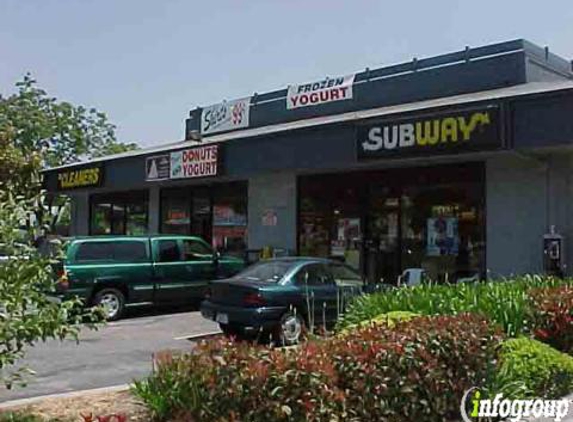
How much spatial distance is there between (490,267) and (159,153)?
10477 millimetres

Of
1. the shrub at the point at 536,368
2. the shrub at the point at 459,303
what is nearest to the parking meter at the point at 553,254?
the shrub at the point at 459,303

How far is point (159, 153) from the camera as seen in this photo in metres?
21.6

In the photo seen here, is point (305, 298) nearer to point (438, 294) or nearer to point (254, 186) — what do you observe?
point (438, 294)

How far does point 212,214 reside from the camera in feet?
74.9

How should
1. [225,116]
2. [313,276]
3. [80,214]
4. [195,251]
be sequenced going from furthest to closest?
[80,214] → [225,116] → [195,251] → [313,276]

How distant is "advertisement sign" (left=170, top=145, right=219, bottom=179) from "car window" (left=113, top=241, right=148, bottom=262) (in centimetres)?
334

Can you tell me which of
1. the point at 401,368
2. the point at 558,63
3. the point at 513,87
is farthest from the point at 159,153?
the point at 401,368

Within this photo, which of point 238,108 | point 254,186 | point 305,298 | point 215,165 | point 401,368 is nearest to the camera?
point 401,368

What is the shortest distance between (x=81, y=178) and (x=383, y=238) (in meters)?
11.8

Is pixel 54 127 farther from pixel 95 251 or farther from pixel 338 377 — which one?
pixel 338 377

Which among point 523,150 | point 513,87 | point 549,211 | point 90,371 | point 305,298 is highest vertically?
point 513,87

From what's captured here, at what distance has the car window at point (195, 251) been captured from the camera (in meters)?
17.6

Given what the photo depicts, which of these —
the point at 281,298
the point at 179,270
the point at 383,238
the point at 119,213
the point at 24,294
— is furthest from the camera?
the point at 119,213

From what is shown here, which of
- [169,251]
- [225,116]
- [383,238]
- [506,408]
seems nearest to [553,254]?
[383,238]
